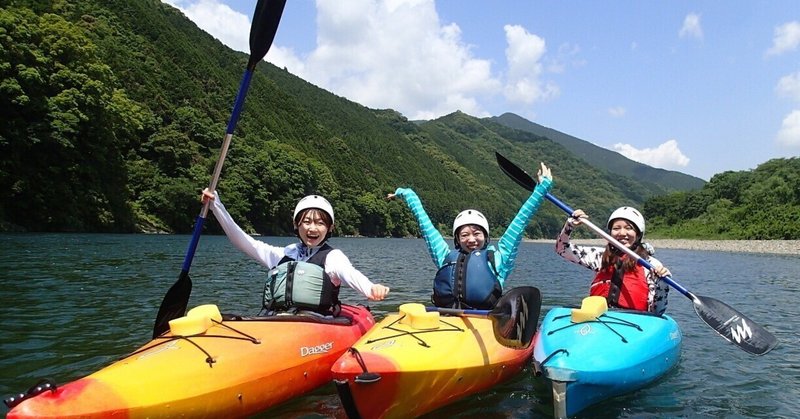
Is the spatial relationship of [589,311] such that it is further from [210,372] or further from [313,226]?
[210,372]

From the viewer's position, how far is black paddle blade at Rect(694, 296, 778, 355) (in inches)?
258

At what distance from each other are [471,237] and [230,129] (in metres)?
3.07

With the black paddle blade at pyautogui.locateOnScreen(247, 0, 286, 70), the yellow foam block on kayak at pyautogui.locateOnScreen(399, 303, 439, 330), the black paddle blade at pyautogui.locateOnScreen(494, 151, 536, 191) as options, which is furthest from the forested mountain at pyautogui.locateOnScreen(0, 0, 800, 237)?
the yellow foam block on kayak at pyautogui.locateOnScreen(399, 303, 439, 330)

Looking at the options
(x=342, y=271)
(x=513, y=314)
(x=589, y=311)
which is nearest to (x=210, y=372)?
(x=342, y=271)

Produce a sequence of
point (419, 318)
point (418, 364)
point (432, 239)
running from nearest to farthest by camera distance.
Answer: point (418, 364) < point (419, 318) < point (432, 239)

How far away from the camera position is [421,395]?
466 cm

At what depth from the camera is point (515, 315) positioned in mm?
5570

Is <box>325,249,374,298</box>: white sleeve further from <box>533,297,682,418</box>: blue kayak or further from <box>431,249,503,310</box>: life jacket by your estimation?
<box>533,297,682,418</box>: blue kayak

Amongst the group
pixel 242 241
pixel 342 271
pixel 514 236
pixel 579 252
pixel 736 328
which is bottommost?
pixel 736 328

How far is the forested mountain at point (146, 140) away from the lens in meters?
34.3

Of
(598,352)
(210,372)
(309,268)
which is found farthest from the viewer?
(309,268)

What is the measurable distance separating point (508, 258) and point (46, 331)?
631 centimetres

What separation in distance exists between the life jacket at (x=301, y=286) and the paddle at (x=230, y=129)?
1115 mm

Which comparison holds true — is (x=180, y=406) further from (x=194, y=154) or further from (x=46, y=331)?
(x=194, y=154)
